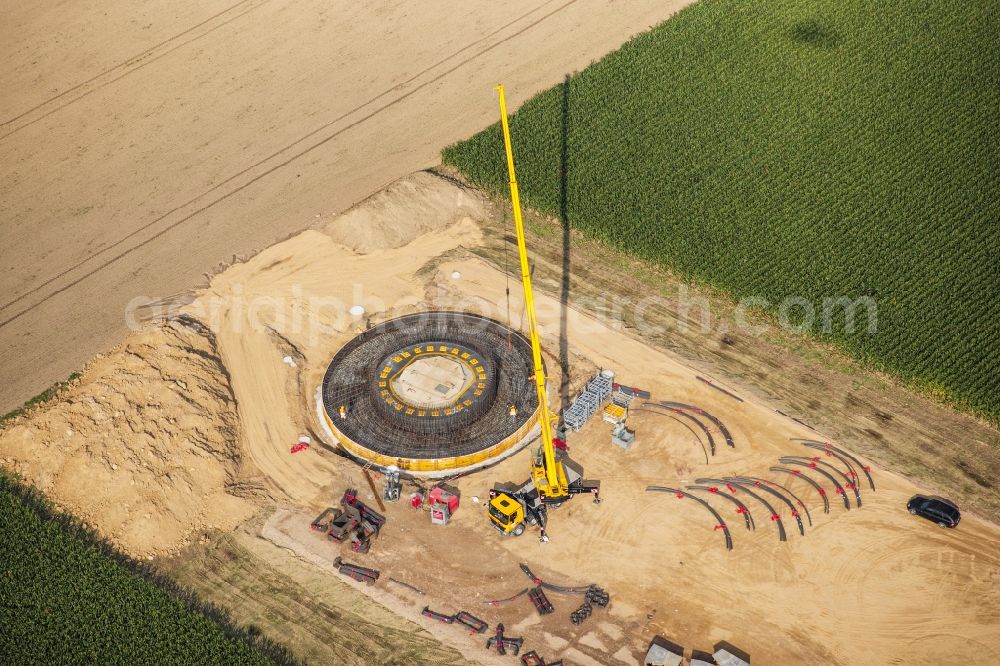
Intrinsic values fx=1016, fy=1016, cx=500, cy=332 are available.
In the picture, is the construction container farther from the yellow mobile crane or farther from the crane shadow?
the yellow mobile crane

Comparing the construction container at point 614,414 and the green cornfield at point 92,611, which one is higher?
the construction container at point 614,414

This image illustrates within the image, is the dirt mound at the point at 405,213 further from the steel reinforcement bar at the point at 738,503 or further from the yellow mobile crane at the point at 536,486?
the steel reinforcement bar at the point at 738,503

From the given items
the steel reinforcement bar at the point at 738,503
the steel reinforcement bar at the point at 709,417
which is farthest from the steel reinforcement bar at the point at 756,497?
the steel reinforcement bar at the point at 709,417

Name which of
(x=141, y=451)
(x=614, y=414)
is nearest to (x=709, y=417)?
(x=614, y=414)

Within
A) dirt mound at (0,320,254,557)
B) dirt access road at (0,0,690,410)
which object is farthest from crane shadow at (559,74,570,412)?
dirt mound at (0,320,254,557)

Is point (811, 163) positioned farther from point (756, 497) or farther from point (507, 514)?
point (507, 514)

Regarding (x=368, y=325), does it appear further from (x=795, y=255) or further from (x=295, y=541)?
(x=795, y=255)
